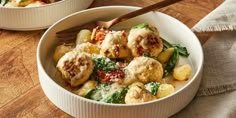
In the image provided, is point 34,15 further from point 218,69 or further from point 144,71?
point 218,69

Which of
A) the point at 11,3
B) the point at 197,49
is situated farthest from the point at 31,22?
the point at 197,49

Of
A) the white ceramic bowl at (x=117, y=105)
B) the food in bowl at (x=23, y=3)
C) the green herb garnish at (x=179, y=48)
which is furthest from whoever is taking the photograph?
the food in bowl at (x=23, y=3)

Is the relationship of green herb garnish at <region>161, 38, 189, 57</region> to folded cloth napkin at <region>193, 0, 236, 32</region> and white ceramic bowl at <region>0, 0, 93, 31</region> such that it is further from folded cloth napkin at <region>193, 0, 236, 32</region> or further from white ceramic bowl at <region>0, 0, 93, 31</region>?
white ceramic bowl at <region>0, 0, 93, 31</region>

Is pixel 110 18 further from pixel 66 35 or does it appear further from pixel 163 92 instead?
pixel 163 92

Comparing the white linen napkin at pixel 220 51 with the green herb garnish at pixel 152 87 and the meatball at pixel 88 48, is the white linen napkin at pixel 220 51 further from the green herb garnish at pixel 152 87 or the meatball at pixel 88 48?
the meatball at pixel 88 48

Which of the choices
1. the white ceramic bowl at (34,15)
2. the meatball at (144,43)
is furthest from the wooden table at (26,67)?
the meatball at (144,43)

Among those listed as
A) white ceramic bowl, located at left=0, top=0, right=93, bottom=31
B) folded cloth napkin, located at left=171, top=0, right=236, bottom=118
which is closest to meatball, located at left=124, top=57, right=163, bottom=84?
folded cloth napkin, located at left=171, top=0, right=236, bottom=118
